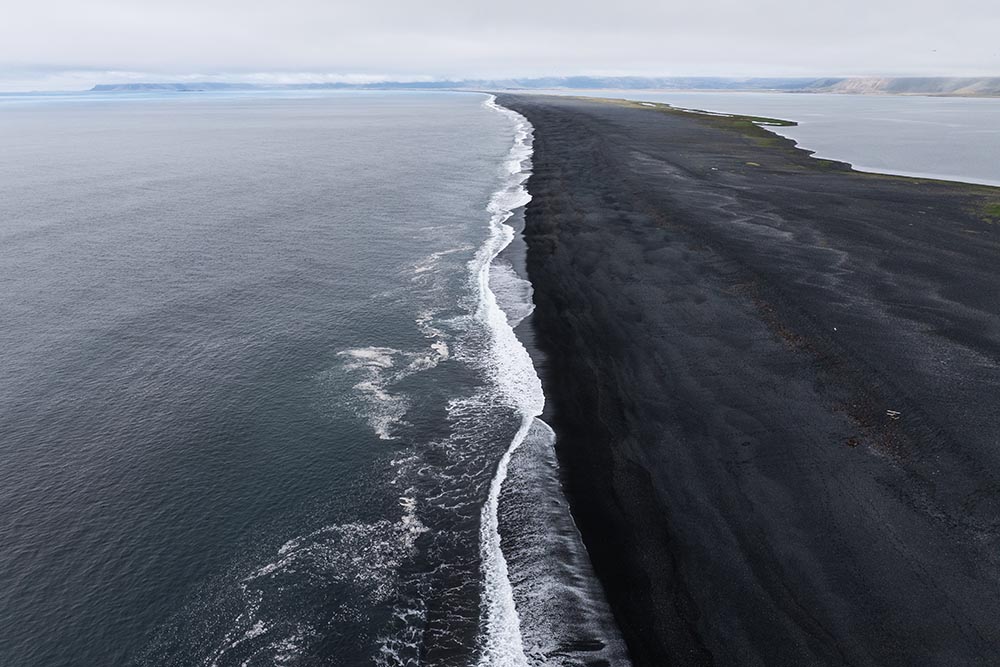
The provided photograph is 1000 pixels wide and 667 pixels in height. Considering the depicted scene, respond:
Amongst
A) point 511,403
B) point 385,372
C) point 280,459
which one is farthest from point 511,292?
point 280,459

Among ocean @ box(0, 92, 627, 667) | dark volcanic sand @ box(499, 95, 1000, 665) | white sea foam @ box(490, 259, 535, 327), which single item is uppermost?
dark volcanic sand @ box(499, 95, 1000, 665)

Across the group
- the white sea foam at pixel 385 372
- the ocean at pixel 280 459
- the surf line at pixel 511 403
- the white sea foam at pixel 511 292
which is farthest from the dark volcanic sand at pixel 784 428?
the white sea foam at pixel 385 372

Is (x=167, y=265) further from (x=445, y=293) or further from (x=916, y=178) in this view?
(x=916, y=178)

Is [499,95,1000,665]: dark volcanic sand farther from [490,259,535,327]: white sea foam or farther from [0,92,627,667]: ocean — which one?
[0,92,627,667]: ocean

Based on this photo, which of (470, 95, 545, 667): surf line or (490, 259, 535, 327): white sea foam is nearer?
(470, 95, 545, 667): surf line

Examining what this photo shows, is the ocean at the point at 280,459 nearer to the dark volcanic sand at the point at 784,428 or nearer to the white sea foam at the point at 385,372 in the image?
the white sea foam at the point at 385,372

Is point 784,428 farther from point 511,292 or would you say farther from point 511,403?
point 511,292

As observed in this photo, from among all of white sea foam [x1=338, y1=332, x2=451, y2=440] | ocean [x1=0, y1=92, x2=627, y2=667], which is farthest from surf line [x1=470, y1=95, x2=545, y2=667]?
white sea foam [x1=338, y1=332, x2=451, y2=440]
